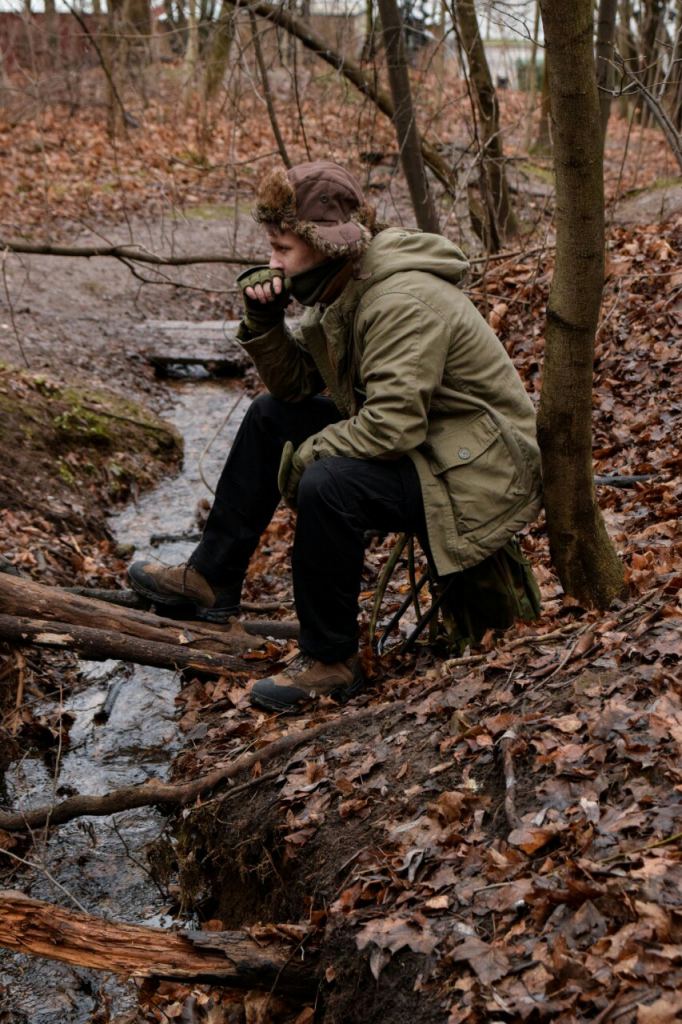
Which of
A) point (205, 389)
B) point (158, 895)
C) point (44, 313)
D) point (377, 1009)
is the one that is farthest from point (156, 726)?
point (44, 313)

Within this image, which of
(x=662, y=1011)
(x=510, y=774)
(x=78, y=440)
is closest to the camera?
(x=662, y=1011)

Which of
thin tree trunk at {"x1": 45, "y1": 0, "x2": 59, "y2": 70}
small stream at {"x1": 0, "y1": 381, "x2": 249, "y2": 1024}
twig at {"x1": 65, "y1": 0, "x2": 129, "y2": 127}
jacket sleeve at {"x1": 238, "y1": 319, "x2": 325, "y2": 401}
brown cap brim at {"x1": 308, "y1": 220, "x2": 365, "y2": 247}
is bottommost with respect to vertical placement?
small stream at {"x1": 0, "y1": 381, "x2": 249, "y2": 1024}

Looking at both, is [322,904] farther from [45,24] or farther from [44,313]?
[45,24]

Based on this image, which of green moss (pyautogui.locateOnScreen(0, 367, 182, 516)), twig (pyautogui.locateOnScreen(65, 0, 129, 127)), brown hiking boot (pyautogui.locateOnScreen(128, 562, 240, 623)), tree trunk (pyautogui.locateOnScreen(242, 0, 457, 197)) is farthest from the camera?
twig (pyautogui.locateOnScreen(65, 0, 129, 127))

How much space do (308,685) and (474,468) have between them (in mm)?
1144

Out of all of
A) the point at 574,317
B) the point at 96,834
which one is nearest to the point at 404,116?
the point at 574,317

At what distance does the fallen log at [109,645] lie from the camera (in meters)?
Answer: 4.39

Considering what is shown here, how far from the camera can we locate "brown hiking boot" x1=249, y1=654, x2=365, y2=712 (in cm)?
424

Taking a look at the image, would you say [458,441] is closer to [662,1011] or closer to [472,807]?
[472,807]

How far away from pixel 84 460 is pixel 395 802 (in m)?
5.45

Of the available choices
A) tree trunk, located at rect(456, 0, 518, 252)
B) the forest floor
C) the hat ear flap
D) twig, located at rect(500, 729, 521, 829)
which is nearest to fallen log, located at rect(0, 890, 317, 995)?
the forest floor

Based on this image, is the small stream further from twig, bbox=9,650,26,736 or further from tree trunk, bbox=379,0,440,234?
tree trunk, bbox=379,0,440,234

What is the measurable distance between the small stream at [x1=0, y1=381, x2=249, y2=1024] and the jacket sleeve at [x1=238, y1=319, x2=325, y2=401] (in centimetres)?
177

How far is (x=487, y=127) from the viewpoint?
938 cm
